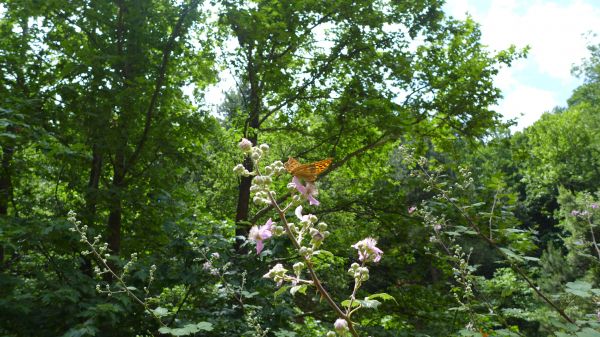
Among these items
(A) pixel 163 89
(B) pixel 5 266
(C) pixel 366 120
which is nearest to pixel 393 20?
(C) pixel 366 120

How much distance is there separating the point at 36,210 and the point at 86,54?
6.53ft

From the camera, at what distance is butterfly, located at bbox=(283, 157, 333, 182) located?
130 cm

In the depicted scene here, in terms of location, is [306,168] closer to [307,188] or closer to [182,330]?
[307,188]

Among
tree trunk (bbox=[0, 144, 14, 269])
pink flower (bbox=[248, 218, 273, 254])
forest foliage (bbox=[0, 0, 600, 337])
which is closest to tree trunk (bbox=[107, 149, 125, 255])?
forest foliage (bbox=[0, 0, 600, 337])

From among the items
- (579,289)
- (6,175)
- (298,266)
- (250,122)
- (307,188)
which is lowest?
(579,289)

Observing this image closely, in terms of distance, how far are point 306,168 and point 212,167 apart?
5.34 m

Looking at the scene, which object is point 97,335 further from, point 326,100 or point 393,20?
point 393,20

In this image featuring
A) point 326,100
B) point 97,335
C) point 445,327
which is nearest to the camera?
point 97,335

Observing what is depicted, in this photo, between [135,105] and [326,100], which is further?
[326,100]

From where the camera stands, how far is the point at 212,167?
6520mm

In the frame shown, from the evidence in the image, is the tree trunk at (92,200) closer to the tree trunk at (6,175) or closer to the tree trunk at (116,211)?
the tree trunk at (116,211)

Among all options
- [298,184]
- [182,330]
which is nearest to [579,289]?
[298,184]

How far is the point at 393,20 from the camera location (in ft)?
22.7

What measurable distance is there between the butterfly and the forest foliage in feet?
5.93
